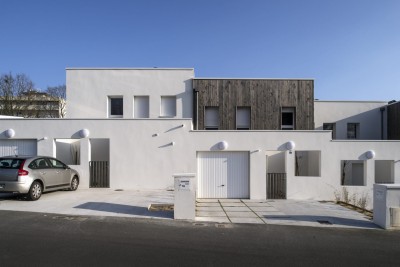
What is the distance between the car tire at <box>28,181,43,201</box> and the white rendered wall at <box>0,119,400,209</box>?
3406mm

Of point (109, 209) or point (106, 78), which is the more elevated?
point (106, 78)

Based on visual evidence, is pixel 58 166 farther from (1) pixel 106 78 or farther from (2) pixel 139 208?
(1) pixel 106 78

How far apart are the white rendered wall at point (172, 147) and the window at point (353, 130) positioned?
764 centimetres

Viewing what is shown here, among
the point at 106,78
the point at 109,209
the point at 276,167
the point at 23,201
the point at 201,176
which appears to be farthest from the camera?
the point at 106,78

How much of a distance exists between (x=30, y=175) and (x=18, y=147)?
525 cm

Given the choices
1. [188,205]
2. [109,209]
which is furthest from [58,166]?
[188,205]

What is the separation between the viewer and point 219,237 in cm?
772

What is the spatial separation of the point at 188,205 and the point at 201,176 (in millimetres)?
5625

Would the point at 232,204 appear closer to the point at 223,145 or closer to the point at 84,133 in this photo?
the point at 223,145

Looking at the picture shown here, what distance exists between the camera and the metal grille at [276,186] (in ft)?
49.9

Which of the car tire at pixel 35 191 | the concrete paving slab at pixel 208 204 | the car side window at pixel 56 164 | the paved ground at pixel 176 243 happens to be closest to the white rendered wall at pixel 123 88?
the car side window at pixel 56 164

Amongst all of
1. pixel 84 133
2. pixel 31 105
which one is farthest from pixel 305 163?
pixel 31 105

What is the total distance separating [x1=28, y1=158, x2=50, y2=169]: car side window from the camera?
11777 millimetres

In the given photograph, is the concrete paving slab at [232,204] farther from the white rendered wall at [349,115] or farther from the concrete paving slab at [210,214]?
the white rendered wall at [349,115]
